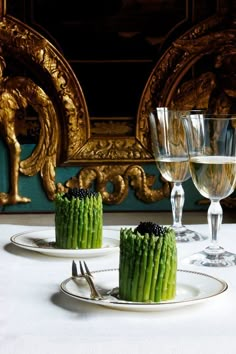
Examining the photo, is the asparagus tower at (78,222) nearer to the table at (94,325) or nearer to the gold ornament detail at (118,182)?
the table at (94,325)

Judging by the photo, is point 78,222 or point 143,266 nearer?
point 143,266

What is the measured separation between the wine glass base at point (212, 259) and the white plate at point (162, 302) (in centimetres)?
15

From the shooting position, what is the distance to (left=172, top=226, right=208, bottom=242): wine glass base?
1.38 metres

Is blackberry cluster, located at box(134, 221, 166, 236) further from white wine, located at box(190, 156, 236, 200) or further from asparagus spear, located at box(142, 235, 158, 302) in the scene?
white wine, located at box(190, 156, 236, 200)

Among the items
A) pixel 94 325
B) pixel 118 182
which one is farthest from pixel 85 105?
pixel 94 325

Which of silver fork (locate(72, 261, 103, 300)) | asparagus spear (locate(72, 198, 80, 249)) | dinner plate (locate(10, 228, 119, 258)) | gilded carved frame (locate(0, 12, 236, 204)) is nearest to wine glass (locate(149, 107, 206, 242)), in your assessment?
dinner plate (locate(10, 228, 119, 258))

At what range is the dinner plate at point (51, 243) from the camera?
1.20 meters

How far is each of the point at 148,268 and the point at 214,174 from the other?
25 centimetres

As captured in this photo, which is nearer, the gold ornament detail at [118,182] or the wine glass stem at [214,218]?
the wine glass stem at [214,218]

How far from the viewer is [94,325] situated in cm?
88

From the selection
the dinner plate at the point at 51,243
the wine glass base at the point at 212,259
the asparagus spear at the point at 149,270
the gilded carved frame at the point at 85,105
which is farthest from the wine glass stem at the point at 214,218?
the gilded carved frame at the point at 85,105

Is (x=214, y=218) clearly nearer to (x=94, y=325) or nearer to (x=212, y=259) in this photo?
(x=212, y=259)

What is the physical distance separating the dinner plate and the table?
9 cm

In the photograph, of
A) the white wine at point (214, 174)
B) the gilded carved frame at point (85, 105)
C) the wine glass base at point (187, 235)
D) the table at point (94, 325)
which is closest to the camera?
the table at point (94, 325)
